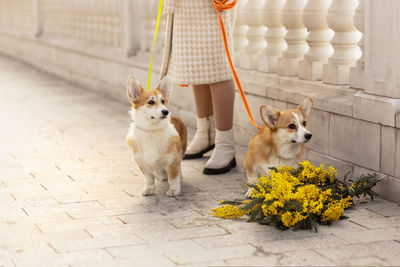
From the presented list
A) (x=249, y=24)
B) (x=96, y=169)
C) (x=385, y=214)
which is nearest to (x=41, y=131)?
(x=96, y=169)

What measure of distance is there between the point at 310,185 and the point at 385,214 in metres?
0.48

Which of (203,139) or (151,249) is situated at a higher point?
(203,139)

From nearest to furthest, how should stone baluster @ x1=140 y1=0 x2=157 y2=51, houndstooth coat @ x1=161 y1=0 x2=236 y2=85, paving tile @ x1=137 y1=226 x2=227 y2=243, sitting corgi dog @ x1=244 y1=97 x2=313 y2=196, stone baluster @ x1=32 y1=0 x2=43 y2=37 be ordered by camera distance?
paving tile @ x1=137 y1=226 x2=227 y2=243 < sitting corgi dog @ x1=244 y1=97 x2=313 y2=196 < houndstooth coat @ x1=161 y1=0 x2=236 y2=85 < stone baluster @ x1=140 y1=0 x2=157 y2=51 < stone baluster @ x1=32 y1=0 x2=43 y2=37

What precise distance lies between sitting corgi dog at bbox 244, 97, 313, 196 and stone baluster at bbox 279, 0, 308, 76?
4.45ft

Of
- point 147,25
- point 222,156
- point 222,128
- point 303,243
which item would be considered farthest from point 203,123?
point 147,25

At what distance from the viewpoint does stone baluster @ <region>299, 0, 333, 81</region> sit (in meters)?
5.49

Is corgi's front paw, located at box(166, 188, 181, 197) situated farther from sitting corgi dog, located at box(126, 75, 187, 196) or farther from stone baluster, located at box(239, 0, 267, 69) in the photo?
stone baluster, located at box(239, 0, 267, 69)

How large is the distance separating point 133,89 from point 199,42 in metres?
A: 0.91

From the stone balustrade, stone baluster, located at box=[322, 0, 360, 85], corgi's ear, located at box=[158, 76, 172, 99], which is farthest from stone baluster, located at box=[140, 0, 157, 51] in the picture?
the stone balustrade

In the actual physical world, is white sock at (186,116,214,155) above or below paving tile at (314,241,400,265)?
above

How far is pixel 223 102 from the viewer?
17.9ft

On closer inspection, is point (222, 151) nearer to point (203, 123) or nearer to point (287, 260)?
point (203, 123)

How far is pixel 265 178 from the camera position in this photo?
422 centimetres

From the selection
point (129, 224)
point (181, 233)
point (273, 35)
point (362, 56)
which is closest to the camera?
point (181, 233)
